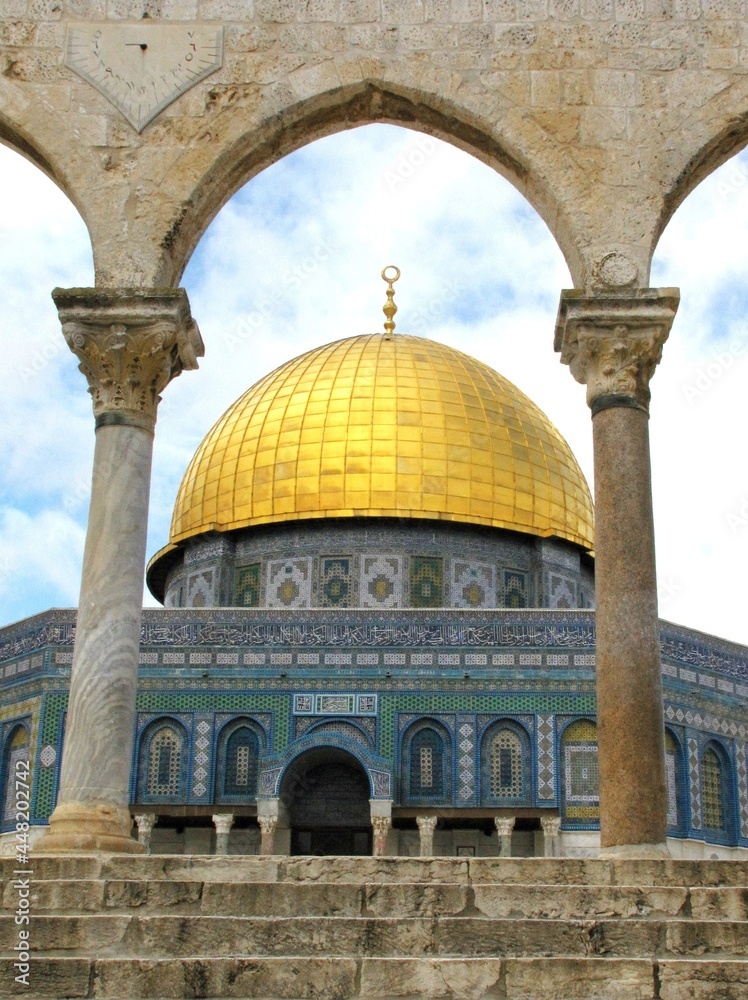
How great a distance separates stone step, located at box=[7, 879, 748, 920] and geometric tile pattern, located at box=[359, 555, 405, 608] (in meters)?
19.4

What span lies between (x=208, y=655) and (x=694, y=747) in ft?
27.2

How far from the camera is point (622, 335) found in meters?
8.89

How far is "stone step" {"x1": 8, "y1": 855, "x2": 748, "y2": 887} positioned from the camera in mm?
6762

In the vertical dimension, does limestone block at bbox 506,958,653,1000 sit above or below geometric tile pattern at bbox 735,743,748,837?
below

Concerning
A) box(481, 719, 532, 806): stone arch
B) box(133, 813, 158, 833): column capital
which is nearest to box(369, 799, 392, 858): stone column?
box(481, 719, 532, 806): stone arch

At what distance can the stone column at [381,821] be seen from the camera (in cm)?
2158

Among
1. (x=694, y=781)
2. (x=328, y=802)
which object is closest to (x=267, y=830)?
(x=328, y=802)

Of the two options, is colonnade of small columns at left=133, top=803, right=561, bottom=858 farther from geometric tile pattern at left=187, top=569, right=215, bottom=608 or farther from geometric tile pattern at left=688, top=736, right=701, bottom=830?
geometric tile pattern at left=187, top=569, right=215, bottom=608

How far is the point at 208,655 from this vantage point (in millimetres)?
23531

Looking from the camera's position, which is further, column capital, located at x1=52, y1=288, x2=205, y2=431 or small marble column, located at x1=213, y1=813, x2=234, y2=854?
small marble column, located at x1=213, y1=813, x2=234, y2=854

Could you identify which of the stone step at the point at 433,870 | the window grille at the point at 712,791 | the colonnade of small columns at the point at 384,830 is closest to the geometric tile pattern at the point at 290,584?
the colonnade of small columns at the point at 384,830

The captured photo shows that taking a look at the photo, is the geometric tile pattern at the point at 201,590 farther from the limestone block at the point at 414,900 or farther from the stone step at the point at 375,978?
the stone step at the point at 375,978

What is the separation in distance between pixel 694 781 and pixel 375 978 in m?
18.9

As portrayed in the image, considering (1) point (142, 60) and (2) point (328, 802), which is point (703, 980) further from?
(2) point (328, 802)
